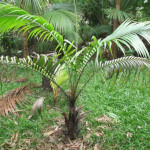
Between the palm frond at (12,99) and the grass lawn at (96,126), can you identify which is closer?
the grass lawn at (96,126)

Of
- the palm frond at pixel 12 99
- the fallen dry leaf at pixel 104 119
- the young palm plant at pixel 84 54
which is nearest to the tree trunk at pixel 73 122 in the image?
the young palm plant at pixel 84 54

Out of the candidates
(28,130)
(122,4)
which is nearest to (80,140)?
(28,130)

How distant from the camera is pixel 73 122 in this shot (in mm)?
1840

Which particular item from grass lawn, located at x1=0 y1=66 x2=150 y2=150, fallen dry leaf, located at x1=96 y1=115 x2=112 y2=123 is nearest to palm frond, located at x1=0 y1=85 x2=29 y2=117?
grass lawn, located at x1=0 y1=66 x2=150 y2=150

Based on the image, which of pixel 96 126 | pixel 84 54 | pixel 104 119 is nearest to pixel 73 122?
pixel 96 126

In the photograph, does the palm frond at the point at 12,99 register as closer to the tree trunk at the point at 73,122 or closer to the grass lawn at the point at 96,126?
the grass lawn at the point at 96,126

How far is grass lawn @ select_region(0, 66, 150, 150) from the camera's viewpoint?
1.86 metres

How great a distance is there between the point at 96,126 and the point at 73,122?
461 mm

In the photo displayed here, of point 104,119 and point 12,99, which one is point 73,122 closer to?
point 104,119

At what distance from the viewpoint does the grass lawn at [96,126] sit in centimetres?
186

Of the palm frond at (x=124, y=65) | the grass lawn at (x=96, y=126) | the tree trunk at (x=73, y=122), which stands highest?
the palm frond at (x=124, y=65)

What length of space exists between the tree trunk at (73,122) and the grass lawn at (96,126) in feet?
0.27

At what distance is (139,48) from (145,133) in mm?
1142

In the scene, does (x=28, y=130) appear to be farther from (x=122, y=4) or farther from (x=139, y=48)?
(x=122, y=4)
